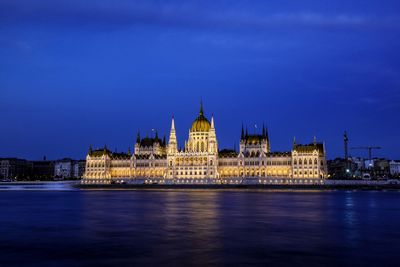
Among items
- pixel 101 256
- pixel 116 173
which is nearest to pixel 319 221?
pixel 101 256

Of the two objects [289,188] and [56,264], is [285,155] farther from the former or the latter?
[56,264]

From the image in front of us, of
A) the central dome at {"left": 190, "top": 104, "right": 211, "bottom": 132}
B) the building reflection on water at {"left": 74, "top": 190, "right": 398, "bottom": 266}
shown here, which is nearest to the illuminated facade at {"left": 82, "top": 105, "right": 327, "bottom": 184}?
the central dome at {"left": 190, "top": 104, "right": 211, "bottom": 132}

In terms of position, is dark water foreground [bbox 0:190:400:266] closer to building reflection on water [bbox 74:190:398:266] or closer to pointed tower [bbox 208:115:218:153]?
building reflection on water [bbox 74:190:398:266]

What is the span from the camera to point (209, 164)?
159 metres

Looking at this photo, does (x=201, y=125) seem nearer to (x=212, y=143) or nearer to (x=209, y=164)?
(x=212, y=143)

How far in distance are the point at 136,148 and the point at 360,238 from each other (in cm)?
16200

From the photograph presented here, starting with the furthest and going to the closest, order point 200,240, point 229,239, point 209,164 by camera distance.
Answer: point 209,164 → point 229,239 → point 200,240

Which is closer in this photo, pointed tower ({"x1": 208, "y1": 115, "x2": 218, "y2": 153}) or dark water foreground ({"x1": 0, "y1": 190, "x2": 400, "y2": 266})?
dark water foreground ({"x1": 0, "y1": 190, "x2": 400, "y2": 266})

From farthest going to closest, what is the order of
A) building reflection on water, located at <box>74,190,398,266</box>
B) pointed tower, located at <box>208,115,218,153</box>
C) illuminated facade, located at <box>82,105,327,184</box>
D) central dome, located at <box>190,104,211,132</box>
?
central dome, located at <box>190,104,211,132</box> → pointed tower, located at <box>208,115,218,153</box> → illuminated facade, located at <box>82,105,327,184</box> → building reflection on water, located at <box>74,190,398,266</box>

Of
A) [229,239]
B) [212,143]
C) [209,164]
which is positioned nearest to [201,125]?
[212,143]

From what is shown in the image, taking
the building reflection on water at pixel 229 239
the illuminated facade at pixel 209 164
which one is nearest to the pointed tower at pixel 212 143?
the illuminated facade at pixel 209 164

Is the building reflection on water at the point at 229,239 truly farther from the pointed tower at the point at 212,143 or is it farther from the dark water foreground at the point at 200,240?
the pointed tower at the point at 212,143

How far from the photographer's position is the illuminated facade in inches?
6033

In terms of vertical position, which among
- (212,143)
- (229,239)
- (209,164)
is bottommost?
(229,239)
